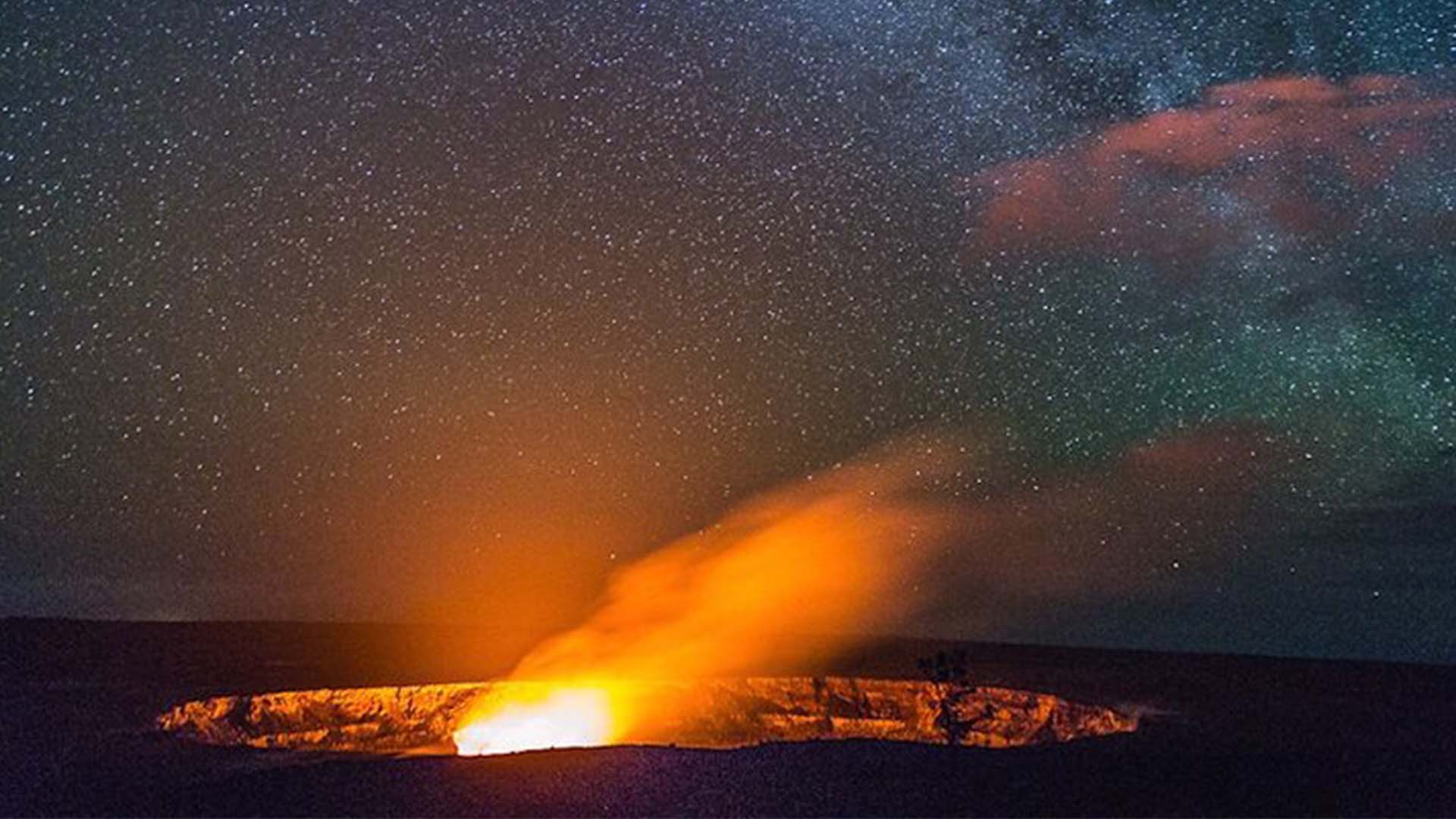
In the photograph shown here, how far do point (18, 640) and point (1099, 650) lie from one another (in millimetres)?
51262

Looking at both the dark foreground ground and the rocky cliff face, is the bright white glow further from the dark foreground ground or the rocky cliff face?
the dark foreground ground

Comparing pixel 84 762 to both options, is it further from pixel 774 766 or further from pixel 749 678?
pixel 749 678

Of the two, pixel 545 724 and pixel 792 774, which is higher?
pixel 545 724

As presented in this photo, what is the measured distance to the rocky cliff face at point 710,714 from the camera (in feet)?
76.0

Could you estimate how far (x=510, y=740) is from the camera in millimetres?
24453

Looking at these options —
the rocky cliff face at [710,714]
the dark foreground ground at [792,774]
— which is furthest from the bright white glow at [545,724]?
the dark foreground ground at [792,774]

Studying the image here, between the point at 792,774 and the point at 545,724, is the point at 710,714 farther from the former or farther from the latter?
the point at 792,774

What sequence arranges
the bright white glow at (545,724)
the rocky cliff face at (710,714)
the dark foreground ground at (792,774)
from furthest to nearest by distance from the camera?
the bright white glow at (545,724), the rocky cliff face at (710,714), the dark foreground ground at (792,774)

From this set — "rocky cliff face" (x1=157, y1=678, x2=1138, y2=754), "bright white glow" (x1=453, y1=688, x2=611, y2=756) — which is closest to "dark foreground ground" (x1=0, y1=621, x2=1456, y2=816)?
"rocky cliff face" (x1=157, y1=678, x2=1138, y2=754)

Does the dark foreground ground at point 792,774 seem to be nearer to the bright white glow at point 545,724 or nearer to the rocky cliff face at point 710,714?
the rocky cliff face at point 710,714

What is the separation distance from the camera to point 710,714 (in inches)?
1074

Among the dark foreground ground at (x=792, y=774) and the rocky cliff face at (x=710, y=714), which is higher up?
the rocky cliff face at (x=710, y=714)

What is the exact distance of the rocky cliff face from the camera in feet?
76.0

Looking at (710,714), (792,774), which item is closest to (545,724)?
(710,714)
